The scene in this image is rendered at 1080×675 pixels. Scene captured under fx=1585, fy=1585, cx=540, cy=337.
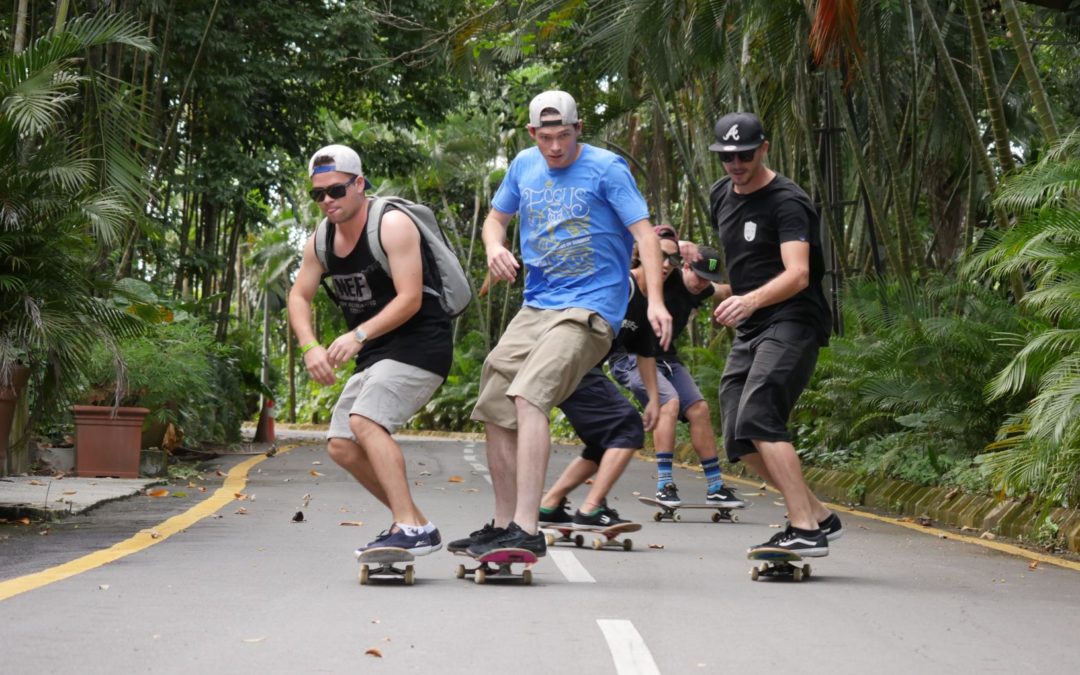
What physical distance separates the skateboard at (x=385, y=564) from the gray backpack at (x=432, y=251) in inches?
44.2

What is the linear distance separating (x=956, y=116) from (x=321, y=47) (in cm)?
933

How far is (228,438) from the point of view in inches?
928

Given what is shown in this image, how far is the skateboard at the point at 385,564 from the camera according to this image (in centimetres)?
684

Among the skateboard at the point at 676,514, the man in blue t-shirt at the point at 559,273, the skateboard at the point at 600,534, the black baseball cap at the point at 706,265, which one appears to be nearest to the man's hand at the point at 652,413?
the skateboard at the point at 676,514

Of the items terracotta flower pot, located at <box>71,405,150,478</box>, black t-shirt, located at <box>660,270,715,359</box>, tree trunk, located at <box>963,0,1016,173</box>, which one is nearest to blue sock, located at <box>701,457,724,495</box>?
black t-shirt, located at <box>660,270,715,359</box>

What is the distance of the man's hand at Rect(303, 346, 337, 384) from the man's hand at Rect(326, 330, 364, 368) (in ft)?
0.12

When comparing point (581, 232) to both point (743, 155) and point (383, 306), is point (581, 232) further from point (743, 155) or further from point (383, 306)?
point (383, 306)

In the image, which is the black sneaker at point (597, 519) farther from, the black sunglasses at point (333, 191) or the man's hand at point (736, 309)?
the black sunglasses at point (333, 191)

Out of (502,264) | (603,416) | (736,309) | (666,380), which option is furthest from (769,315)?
(666,380)

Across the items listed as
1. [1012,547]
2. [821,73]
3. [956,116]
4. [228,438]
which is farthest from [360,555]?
[228,438]

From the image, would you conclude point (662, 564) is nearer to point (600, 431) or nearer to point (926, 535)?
Answer: point (600, 431)

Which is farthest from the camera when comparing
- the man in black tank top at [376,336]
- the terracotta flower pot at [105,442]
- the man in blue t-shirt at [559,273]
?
the terracotta flower pot at [105,442]

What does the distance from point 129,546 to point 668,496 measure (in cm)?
404

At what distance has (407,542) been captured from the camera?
22.7 feet
